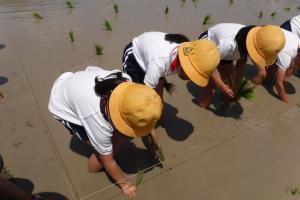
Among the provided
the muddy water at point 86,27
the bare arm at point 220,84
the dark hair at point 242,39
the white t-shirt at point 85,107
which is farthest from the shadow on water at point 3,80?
the dark hair at point 242,39

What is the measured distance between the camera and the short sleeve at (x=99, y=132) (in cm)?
219

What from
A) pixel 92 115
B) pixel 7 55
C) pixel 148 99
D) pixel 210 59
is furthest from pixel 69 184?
pixel 7 55

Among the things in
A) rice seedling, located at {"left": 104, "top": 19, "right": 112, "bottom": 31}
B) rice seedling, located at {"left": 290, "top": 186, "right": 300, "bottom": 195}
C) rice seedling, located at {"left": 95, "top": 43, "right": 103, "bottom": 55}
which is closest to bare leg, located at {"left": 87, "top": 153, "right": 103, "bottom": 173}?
rice seedling, located at {"left": 290, "top": 186, "right": 300, "bottom": 195}

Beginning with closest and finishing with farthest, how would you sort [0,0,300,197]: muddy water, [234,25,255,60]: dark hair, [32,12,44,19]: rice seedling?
[234,25,255,60]: dark hair → [0,0,300,197]: muddy water → [32,12,44,19]: rice seedling

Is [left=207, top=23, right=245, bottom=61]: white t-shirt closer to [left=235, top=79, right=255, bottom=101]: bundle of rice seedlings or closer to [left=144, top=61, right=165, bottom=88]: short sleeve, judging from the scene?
[left=235, top=79, right=255, bottom=101]: bundle of rice seedlings

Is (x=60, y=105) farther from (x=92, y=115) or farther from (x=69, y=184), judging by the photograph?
(x=69, y=184)

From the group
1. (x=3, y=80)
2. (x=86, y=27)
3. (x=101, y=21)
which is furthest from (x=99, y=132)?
(x=101, y=21)

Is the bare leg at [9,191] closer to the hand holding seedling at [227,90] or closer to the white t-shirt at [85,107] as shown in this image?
the white t-shirt at [85,107]

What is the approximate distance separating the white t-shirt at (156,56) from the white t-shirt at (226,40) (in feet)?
2.76

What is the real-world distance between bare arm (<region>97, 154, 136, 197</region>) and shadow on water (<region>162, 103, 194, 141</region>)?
0.84 metres

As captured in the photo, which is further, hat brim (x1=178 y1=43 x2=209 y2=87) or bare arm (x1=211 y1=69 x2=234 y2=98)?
bare arm (x1=211 y1=69 x2=234 y2=98)

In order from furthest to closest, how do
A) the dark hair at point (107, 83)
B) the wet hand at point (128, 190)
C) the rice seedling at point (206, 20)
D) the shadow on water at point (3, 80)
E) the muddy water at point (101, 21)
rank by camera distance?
the rice seedling at point (206, 20) → the muddy water at point (101, 21) → the shadow on water at point (3, 80) → the wet hand at point (128, 190) → the dark hair at point (107, 83)

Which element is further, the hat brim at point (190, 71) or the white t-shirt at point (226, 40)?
the white t-shirt at point (226, 40)

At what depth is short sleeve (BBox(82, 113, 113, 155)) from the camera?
86.4 inches
